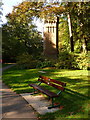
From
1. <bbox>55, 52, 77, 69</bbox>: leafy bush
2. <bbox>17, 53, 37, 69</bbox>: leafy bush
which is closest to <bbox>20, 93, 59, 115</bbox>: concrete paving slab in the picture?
<bbox>55, 52, 77, 69</bbox>: leafy bush

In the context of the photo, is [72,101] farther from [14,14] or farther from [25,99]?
[14,14]

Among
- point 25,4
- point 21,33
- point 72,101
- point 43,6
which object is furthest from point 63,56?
point 21,33

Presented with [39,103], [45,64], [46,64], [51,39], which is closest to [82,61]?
[46,64]

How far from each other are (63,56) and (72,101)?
10368 mm

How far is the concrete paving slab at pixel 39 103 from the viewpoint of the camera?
457 cm

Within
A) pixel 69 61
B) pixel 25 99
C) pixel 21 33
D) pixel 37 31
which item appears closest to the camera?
pixel 25 99

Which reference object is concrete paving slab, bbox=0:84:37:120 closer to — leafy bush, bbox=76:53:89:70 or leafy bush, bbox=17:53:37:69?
leafy bush, bbox=76:53:89:70

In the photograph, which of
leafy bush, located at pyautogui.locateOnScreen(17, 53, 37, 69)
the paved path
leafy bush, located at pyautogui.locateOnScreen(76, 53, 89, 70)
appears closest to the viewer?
the paved path

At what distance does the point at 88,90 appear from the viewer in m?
6.29

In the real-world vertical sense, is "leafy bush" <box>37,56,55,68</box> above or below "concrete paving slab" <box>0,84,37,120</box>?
above

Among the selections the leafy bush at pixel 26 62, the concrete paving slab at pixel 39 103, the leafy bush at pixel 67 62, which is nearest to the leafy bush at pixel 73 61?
the leafy bush at pixel 67 62

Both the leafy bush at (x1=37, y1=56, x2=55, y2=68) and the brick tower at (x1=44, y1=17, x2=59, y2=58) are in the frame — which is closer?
the leafy bush at (x1=37, y1=56, x2=55, y2=68)

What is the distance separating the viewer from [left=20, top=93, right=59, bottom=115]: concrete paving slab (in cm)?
457

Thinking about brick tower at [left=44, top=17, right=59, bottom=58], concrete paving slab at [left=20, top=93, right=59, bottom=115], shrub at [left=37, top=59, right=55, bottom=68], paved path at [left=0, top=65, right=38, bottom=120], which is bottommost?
paved path at [left=0, top=65, right=38, bottom=120]
